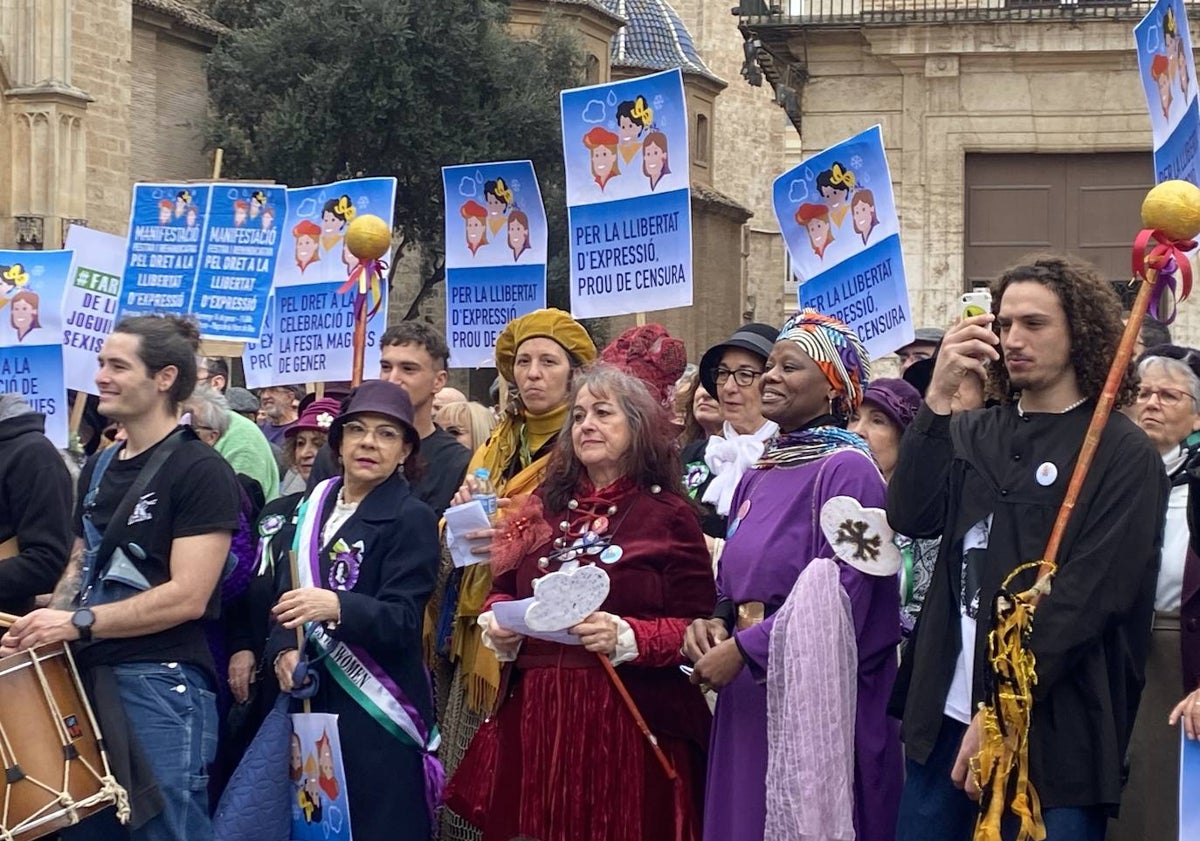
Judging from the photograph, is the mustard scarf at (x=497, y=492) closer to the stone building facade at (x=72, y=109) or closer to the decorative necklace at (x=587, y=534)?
the decorative necklace at (x=587, y=534)

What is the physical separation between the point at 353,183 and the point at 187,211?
39.8 inches

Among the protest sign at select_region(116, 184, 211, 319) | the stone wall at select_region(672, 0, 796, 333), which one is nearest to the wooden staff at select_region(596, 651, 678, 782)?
the protest sign at select_region(116, 184, 211, 319)

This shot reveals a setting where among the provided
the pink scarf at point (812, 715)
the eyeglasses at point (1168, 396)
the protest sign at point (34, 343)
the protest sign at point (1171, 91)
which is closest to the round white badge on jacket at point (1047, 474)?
the pink scarf at point (812, 715)

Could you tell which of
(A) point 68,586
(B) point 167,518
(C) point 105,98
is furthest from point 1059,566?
(C) point 105,98

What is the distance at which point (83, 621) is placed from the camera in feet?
19.5

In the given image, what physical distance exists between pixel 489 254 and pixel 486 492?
163 inches

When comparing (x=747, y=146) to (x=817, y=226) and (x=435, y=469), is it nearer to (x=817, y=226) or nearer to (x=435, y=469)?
(x=817, y=226)

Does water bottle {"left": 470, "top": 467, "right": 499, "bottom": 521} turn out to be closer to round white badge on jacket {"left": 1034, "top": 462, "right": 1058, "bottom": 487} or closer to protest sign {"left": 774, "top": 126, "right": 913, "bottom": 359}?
round white badge on jacket {"left": 1034, "top": 462, "right": 1058, "bottom": 487}

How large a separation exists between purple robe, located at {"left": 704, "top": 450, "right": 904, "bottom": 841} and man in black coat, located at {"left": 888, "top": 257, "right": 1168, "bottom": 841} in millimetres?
406

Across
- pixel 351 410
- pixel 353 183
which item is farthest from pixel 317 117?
pixel 351 410

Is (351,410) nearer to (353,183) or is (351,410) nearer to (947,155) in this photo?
(353,183)

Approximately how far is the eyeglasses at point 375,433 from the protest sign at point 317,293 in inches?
169

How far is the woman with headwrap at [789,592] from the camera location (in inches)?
215

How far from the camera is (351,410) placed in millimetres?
6508
